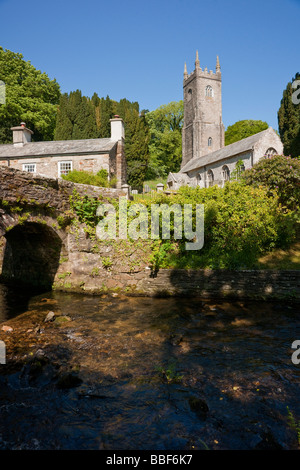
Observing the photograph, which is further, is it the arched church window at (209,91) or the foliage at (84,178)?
the arched church window at (209,91)

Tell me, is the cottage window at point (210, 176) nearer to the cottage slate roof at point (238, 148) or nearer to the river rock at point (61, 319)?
the cottage slate roof at point (238, 148)

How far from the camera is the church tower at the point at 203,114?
46231 mm

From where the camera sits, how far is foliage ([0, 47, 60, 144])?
114 ft

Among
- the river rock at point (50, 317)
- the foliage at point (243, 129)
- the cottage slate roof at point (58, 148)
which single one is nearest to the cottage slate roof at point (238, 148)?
the cottage slate roof at point (58, 148)

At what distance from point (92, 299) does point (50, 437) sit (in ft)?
19.7

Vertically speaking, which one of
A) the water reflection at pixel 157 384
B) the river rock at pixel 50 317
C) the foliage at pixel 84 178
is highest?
the foliage at pixel 84 178

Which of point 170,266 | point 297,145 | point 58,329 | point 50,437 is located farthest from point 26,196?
point 297,145

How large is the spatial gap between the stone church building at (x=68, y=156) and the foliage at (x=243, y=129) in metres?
42.5

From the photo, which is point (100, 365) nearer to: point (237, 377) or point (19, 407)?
point (19, 407)

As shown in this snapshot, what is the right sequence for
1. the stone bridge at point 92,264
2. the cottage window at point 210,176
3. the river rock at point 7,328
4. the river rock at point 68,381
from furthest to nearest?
the cottage window at point 210,176 < the stone bridge at point 92,264 < the river rock at point 7,328 < the river rock at point 68,381

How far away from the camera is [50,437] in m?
3.42

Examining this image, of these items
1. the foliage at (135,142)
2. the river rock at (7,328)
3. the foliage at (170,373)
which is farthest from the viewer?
the foliage at (135,142)

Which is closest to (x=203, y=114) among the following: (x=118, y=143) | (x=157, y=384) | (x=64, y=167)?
(x=118, y=143)

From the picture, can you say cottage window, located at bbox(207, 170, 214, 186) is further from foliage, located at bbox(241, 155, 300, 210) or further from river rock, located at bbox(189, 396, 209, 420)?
river rock, located at bbox(189, 396, 209, 420)
